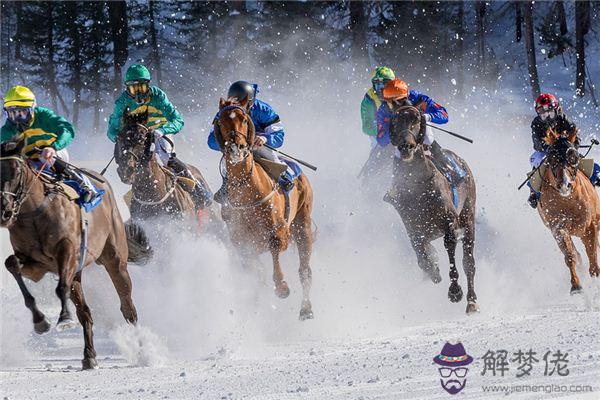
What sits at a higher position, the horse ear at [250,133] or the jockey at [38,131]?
the horse ear at [250,133]

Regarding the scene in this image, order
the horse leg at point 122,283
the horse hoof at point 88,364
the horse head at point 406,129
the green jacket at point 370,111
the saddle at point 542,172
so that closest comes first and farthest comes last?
the horse hoof at point 88,364, the horse leg at point 122,283, the horse head at point 406,129, the saddle at point 542,172, the green jacket at point 370,111

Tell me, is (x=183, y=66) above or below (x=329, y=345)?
above

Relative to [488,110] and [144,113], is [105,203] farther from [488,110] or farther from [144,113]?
[488,110]

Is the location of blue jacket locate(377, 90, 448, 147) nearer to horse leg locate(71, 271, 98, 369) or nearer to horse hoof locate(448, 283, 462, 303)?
horse hoof locate(448, 283, 462, 303)

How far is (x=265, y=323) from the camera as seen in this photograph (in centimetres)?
1143

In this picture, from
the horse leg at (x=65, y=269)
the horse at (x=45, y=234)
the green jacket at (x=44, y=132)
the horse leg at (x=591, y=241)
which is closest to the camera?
the horse at (x=45, y=234)

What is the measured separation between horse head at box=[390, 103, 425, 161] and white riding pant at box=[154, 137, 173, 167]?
3436 millimetres

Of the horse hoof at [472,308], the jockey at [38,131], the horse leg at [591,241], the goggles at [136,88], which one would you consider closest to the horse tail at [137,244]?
the jockey at [38,131]

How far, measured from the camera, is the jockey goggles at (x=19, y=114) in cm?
1008

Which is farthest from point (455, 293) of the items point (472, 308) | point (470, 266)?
point (470, 266)

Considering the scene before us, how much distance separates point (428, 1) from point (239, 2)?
21.9 ft

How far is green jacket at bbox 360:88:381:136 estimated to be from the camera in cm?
1466

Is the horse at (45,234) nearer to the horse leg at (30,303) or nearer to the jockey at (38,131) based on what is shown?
the horse leg at (30,303)

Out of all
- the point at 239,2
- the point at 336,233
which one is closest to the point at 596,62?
the point at 239,2
